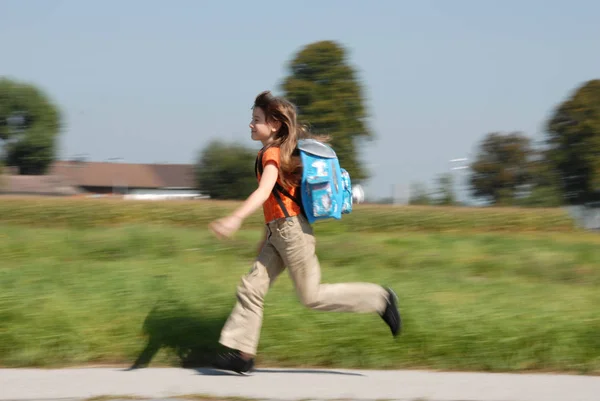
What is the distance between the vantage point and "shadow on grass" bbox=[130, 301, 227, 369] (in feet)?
17.7

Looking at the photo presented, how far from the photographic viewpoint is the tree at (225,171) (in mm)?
32062

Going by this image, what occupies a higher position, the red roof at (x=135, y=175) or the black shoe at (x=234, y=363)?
the black shoe at (x=234, y=363)

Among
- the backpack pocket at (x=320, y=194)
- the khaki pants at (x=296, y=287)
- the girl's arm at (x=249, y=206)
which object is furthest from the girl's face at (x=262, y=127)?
the khaki pants at (x=296, y=287)

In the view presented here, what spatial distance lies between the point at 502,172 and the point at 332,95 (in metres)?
7.06

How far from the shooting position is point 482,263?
891cm

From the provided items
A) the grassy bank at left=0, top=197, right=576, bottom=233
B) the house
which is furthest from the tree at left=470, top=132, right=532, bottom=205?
the house

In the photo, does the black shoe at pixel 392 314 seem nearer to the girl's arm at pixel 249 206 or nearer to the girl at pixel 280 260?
the girl at pixel 280 260

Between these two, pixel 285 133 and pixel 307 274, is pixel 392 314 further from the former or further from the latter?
pixel 285 133

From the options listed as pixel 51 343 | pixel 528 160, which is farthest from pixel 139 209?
pixel 51 343

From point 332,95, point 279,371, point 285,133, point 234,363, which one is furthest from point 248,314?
point 332,95

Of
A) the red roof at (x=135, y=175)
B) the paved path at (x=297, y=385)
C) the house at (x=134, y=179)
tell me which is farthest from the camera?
the red roof at (x=135, y=175)

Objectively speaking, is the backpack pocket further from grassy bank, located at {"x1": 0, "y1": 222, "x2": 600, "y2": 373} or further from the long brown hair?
grassy bank, located at {"x1": 0, "y1": 222, "x2": 600, "y2": 373}

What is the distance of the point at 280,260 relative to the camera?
16.4 ft

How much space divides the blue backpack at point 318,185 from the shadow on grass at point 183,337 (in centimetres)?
113
